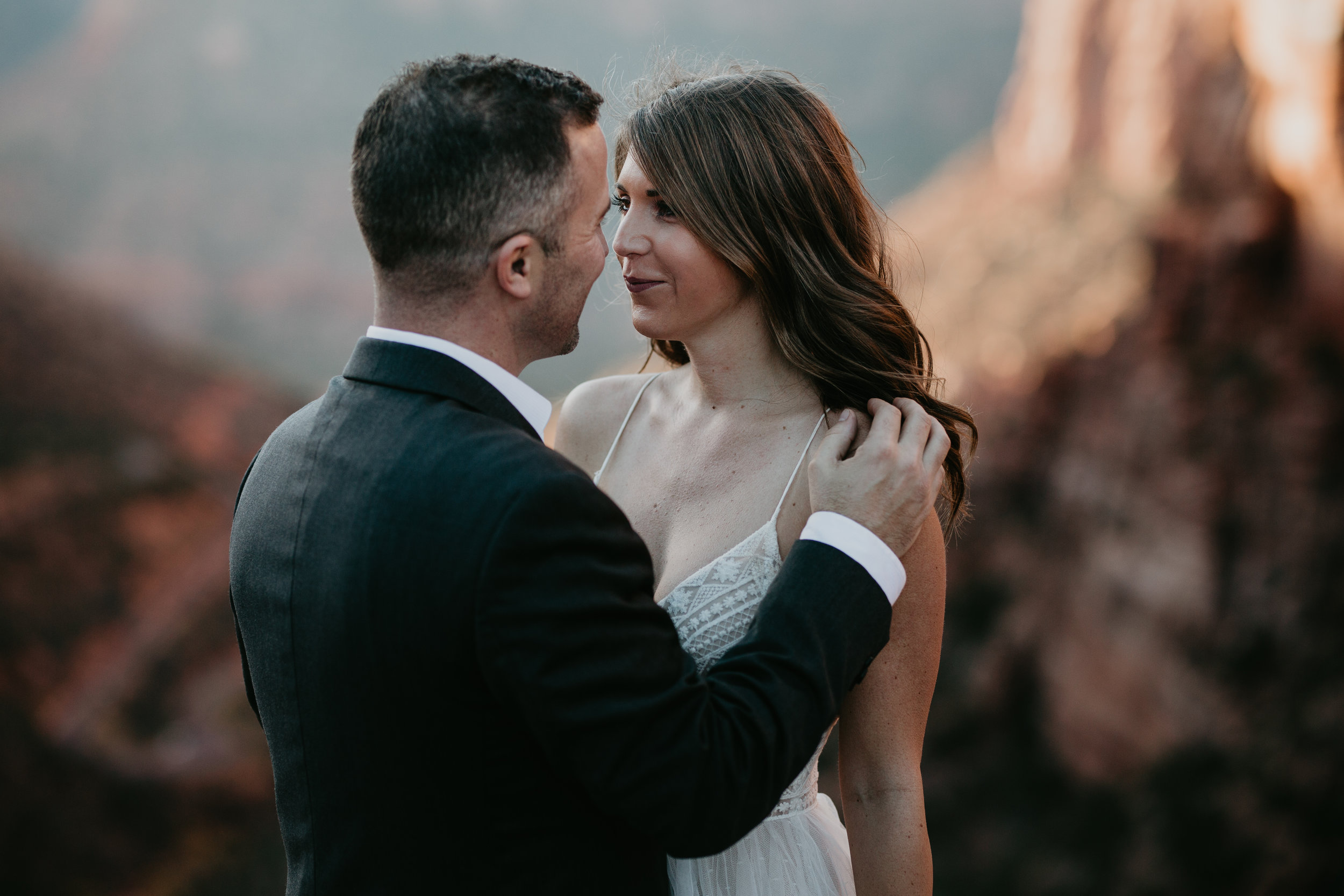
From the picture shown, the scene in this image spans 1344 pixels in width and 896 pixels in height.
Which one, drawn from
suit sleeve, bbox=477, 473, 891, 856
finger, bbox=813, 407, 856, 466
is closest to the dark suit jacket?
suit sleeve, bbox=477, 473, 891, 856

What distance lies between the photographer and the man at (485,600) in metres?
1.33

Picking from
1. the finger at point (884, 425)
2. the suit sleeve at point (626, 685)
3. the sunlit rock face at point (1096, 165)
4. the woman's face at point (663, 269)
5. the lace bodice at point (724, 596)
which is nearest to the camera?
the suit sleeve at point (626, 685)

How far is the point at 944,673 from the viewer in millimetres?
17844

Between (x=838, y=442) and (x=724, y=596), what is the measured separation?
439mm

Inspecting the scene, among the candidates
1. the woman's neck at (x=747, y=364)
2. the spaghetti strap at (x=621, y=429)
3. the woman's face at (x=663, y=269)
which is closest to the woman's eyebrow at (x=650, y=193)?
the woman's face at (x=663, y=269)

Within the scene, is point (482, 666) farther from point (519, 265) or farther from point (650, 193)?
point (650, 193)

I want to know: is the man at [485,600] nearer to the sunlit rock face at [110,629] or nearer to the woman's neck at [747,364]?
the woman's neck at [747,364]

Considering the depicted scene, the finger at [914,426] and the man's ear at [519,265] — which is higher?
the man's ear at [519,265]

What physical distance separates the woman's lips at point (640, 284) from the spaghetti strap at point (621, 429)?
0.52 m

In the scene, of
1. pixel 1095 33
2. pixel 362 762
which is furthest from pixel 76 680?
pixel 1095 33

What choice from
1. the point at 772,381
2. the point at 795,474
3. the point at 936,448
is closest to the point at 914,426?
the point at 936,448

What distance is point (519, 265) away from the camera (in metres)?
1.58

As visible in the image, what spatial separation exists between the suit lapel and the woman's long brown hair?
2.78ft

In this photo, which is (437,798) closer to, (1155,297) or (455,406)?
(455,406)
